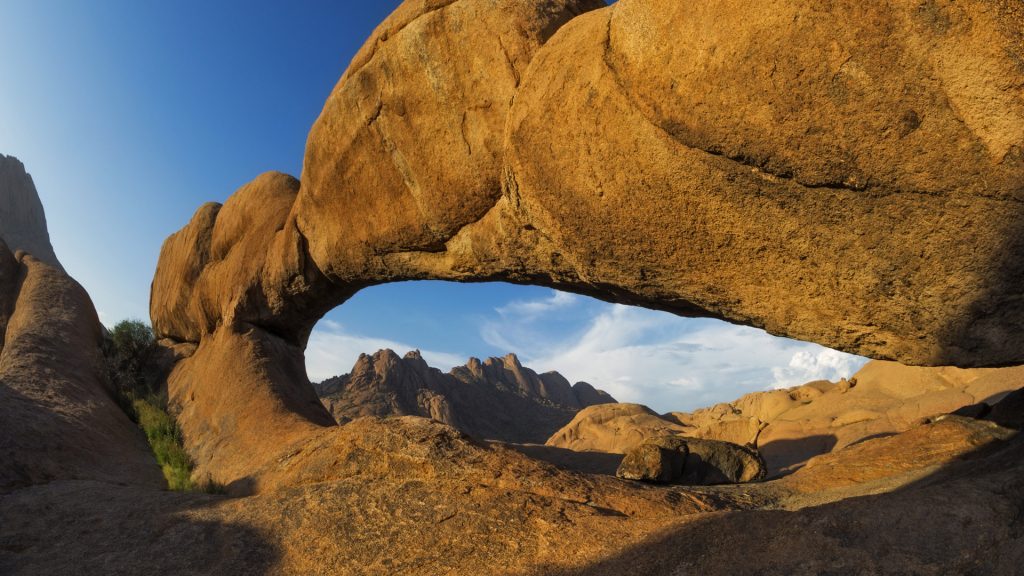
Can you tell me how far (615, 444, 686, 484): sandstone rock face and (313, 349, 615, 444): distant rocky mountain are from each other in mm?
30389

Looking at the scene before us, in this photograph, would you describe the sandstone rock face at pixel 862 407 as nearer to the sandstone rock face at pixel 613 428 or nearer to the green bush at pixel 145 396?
the sandstone rock face at pixel 613 428

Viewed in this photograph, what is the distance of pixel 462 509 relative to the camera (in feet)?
18.7

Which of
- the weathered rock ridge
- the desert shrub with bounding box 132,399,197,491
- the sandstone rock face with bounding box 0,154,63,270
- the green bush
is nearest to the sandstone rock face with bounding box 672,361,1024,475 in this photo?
the weathered rock ridge

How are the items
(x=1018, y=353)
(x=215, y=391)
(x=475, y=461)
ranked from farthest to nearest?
(x=215, y=391) → (x=475, y=461) → (x=1018, y=353)

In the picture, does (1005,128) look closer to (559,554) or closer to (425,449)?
(559,554)

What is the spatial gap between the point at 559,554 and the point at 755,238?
362cm

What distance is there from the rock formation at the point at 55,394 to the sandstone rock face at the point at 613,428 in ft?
61.3

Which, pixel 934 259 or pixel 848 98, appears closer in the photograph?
pixel 848 98

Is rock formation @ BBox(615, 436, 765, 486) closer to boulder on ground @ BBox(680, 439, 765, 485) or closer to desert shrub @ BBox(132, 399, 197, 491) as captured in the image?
boulder on ground @ BBox(680, 439, 765, 485)

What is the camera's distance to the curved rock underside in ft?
14.3

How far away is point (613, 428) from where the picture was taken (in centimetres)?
2908

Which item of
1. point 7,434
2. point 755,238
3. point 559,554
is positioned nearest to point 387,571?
point 559,554

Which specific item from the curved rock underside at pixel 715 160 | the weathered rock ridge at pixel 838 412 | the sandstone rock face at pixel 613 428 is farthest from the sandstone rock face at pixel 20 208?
the curved rock underside at pixel 715 160

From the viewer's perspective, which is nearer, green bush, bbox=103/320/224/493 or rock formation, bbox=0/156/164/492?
rock formation, bbox=0/156/164/492
